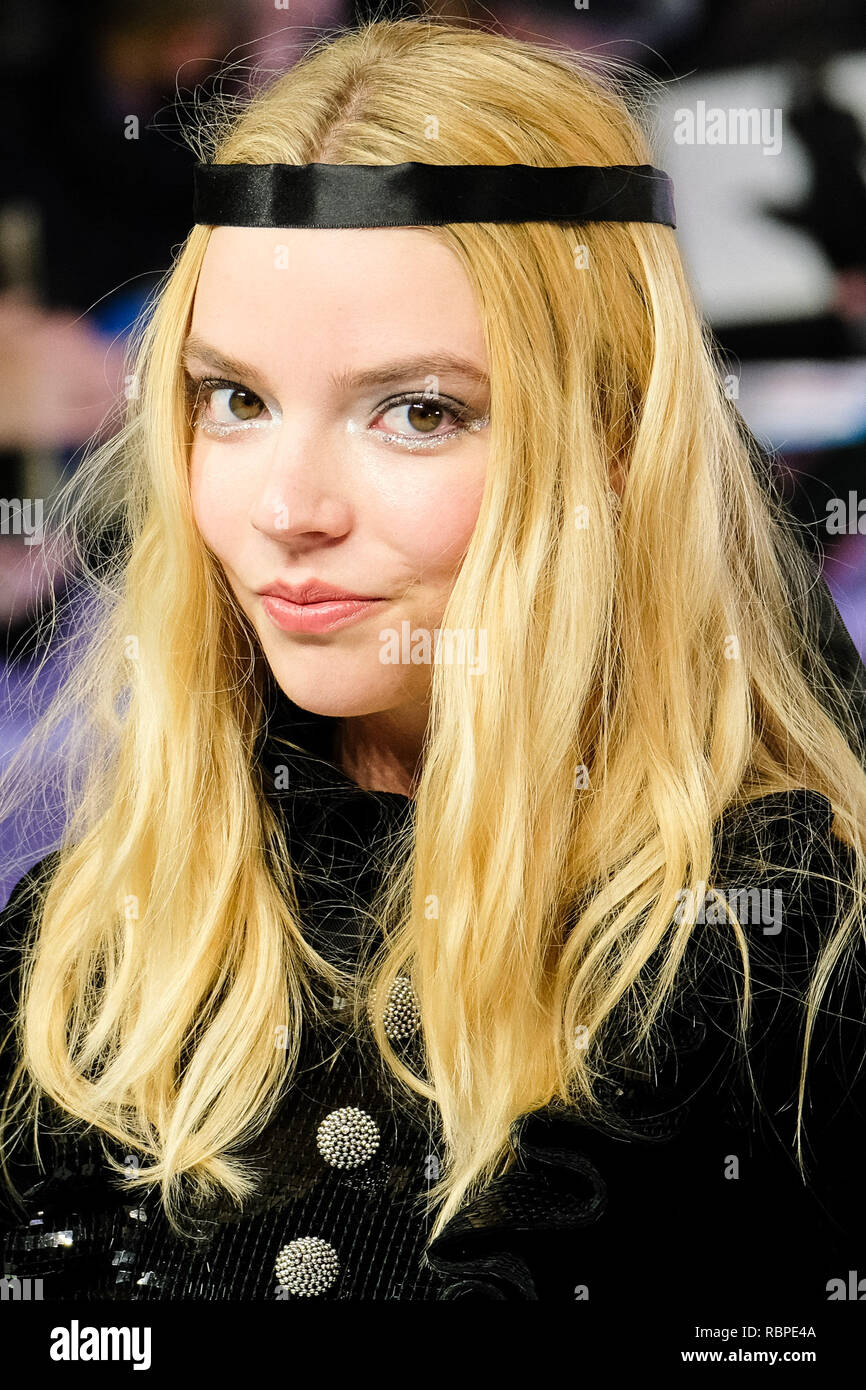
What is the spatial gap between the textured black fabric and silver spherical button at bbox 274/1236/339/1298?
0.04ft

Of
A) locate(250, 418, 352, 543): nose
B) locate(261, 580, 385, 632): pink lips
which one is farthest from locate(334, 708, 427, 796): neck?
locate(250, 418, 352, 543): nose

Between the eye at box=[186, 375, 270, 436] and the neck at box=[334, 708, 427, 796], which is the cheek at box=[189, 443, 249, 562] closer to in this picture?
the eye at box=[186, 375, 270, 436]

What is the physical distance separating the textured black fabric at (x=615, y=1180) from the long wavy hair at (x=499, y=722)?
0.03m

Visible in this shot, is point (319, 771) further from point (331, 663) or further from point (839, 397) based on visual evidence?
point (839, 397)

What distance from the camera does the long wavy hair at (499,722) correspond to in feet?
4.50

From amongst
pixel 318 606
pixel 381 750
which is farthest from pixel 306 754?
pixel 318 606

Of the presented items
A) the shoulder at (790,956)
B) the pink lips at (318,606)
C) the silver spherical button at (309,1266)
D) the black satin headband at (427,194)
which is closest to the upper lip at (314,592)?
the pink lips at (318,606)

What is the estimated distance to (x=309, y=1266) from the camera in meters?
1.40

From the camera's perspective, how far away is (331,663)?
4.66 feet

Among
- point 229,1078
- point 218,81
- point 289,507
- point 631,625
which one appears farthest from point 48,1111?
point 218,81

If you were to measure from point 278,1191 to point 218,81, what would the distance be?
1.26 metres

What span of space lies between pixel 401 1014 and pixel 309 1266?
27 centimetres

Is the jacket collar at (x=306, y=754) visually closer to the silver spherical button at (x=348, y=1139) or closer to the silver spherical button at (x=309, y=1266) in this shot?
the silver spherical button at (x=348, y=1139)

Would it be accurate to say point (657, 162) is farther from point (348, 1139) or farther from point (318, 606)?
point (348, 1139)
